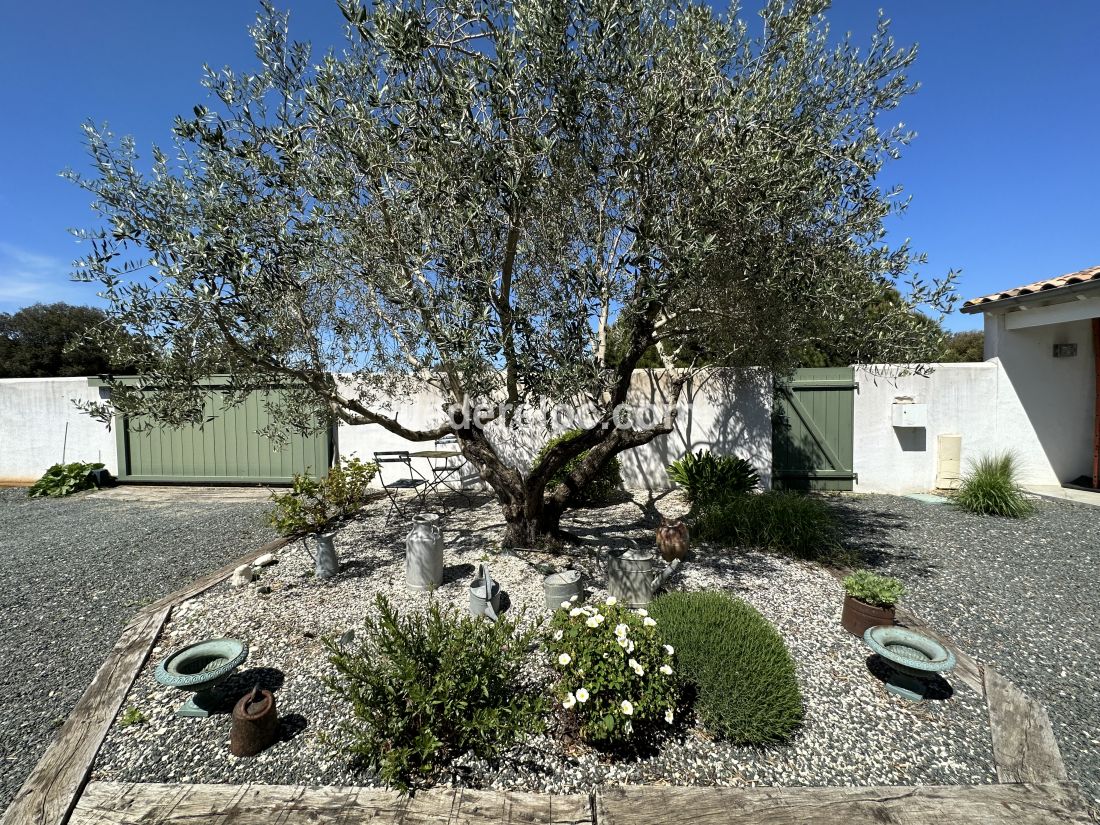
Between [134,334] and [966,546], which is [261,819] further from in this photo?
[966,546]

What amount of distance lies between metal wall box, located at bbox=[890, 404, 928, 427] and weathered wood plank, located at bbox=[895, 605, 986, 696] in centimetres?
505

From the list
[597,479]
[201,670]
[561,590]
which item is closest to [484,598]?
[561,590]

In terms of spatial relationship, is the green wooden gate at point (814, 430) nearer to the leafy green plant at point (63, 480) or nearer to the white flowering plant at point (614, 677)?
the white flowering plant at point (614, 677)

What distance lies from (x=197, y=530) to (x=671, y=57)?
7.11 meters

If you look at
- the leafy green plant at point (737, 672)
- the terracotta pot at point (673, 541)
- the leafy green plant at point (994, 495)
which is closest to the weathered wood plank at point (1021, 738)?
the leafy green plant at point (737, 672)

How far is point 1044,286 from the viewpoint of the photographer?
7.15 m

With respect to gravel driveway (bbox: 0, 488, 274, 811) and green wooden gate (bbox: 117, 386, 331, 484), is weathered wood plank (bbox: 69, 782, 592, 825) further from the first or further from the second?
green wooden gate (bbox: 117, 386, 331, 484)

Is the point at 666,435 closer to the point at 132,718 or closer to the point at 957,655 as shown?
the point at 957,655

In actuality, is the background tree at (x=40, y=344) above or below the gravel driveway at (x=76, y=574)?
above

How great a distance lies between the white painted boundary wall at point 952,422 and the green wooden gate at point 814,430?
0.35 m

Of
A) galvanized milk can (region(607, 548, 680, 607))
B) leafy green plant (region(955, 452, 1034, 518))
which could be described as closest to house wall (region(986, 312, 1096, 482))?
leafy green plant (region(955, 452, 1034, 518))

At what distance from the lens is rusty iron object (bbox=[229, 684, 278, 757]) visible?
7.62 ft

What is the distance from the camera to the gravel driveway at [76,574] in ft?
8.98

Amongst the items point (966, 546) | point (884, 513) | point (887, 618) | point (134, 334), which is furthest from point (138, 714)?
point (884, 513)
